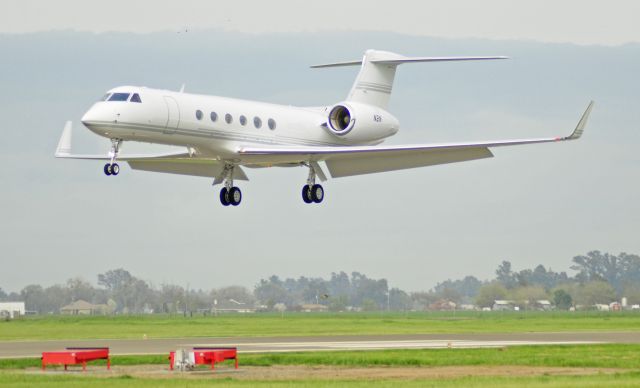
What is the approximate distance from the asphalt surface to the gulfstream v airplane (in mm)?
5847

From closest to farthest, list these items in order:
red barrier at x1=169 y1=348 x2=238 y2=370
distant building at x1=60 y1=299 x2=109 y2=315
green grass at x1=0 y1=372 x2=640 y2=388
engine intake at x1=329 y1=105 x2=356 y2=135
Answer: green grass at x1=0 y1=372 x2=640 y2=388 < red barrier at x1=169 y1=348 x2=238 y2=370 < engine intake at x1=329 y1=105 x2=356 y2=135 < distant building at x1=60 y1=299 x2=109 y2=315

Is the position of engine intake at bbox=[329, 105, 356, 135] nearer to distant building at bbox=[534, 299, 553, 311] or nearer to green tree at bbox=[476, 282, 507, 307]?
distant building at bbox=[534, 299, 553, 311]

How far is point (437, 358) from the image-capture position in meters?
38.1

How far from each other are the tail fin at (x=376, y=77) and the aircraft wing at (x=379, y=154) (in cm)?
381

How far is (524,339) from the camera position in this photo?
51000 mm

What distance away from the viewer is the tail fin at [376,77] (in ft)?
161

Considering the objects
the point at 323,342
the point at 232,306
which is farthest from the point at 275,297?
the point at 323,342

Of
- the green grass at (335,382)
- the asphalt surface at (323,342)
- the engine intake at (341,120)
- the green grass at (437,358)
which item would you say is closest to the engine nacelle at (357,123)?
the engine intake at (341,120)

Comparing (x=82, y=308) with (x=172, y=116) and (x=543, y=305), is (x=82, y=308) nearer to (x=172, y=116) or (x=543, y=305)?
(x=543, y=305)

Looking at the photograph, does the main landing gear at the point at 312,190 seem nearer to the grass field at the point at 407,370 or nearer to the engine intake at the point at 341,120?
the engine intake at the point at 341,120

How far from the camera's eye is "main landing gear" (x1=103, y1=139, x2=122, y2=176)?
38.2 meters

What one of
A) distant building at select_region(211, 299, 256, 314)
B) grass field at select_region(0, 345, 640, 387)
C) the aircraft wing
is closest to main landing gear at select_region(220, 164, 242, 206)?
the aircraft wing

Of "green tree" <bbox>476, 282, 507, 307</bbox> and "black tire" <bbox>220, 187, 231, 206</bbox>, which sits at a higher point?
→ "green tree" <bbox>476, 282, 507, 307</bbox>

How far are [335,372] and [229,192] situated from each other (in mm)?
12640
